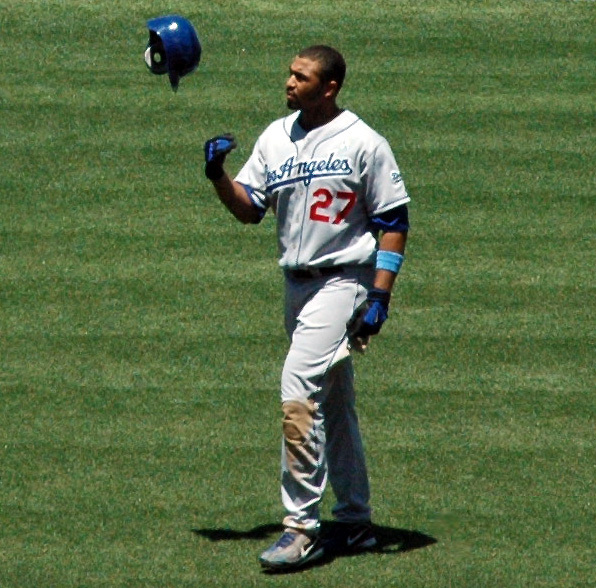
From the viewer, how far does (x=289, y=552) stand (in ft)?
21.2

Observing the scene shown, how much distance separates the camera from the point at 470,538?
674 centimetres

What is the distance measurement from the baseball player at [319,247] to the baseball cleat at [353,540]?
111 millimetres

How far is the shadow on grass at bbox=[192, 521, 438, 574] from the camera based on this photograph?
672 centimetres

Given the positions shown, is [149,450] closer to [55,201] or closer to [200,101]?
[55,201]

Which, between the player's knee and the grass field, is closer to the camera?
the player's knee

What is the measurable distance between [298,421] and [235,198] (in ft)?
3.12

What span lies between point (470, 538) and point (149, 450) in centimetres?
169

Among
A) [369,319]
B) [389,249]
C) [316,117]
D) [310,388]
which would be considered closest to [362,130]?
[316,117]

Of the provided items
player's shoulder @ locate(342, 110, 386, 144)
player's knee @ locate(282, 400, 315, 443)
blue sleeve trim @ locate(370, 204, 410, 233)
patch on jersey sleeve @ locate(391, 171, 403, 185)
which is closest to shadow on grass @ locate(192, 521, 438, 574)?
player's knee @ locate(282, 400, 315, 443)

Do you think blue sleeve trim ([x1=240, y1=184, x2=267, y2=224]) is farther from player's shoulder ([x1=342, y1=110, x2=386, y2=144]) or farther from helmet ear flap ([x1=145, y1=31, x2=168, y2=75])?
helmet ear flap ([x1=145, y1=31, x2=168, y2=75])

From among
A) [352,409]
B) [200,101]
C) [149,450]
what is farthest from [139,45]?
[352,409]

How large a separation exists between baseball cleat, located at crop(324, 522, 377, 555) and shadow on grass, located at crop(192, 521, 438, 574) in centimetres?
3

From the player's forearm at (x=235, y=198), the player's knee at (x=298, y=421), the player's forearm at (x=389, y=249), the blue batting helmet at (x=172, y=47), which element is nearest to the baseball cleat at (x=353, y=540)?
the player's knee at (x=298, y=421)

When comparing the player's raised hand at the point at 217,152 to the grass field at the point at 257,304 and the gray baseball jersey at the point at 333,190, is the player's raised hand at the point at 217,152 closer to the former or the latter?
the gray baseball jersey at the point at 333,190
